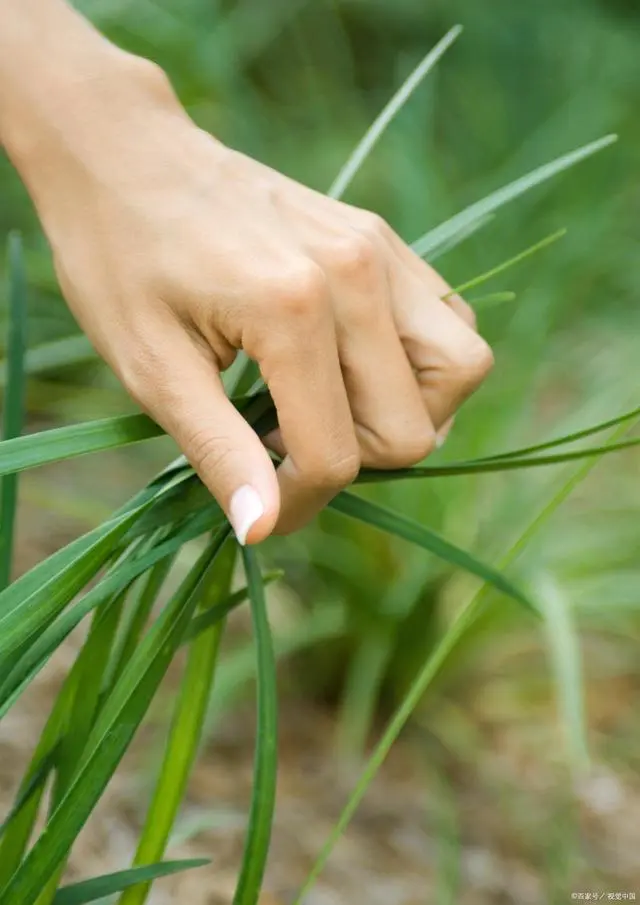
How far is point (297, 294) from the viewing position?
36cm

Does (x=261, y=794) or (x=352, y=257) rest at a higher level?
(x=352, y=257)

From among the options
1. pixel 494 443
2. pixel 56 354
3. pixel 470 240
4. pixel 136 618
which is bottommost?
pixel 136 618

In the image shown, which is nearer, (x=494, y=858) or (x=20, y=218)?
(x=494, y=858)

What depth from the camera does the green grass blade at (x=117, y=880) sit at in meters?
0.41

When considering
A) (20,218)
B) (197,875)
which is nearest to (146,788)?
(197,875)

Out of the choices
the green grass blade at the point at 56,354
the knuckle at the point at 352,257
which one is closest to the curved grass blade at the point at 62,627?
the knuckle at the point at 352,257

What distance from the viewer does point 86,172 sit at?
1.30 feet

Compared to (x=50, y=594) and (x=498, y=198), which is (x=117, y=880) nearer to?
(x=50, y=594)

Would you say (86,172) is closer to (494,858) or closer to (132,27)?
(494,858)

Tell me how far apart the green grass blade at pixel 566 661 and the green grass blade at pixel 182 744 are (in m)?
0.28

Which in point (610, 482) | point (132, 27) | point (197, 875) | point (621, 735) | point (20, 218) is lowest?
point (197, 875)

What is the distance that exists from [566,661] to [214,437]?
416 millimetres

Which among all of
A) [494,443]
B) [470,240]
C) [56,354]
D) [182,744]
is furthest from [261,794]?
[470,240]

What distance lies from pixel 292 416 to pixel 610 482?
0.78m
